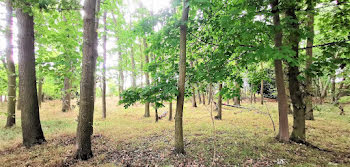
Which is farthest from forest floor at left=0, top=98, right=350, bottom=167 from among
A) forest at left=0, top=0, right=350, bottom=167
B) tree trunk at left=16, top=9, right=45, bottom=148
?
tree trunk at left=16, top=9, right=45, bottom=148

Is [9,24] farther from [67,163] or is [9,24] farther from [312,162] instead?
[312,162]

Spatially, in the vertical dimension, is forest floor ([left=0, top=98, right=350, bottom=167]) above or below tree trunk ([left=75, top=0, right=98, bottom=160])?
below

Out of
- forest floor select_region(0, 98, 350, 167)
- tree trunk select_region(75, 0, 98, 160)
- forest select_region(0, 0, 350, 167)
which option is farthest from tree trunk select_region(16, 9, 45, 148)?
tree trunk select_region(75, 0, 98, 160)

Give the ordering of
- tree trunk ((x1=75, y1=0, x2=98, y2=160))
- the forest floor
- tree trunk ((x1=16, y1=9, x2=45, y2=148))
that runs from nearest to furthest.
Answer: the forest floor
tree trunk ((x1=75, y1=0, x2=98, y2=160))
tree trunk ((x1=16, y1=9, x2=45, y2=148))

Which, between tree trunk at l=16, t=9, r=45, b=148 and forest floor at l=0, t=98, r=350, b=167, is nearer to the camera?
forest floor at l=0, t=98, r=350, b=167

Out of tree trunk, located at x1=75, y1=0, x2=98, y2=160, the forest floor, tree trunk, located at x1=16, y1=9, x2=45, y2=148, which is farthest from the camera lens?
tree trunk, located at x1=16, y1=9, x2=45, y2=148

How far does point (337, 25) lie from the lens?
4926 mm

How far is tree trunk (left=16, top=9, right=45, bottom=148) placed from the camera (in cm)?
584

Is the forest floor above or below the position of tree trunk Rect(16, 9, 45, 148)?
below

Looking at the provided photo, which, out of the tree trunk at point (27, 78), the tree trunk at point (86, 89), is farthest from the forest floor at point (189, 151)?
the tree trunk at point (27, 78)

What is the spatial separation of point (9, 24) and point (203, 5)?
10.6 metres

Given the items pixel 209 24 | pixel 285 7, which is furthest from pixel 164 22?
pixel 285 7

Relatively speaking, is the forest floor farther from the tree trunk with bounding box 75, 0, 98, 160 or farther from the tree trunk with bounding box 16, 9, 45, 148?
the tree trunk with bounding box 16, 9, 45, 148

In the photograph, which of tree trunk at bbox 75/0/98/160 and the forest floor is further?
tree trunk at bbox 75/0/98/160
